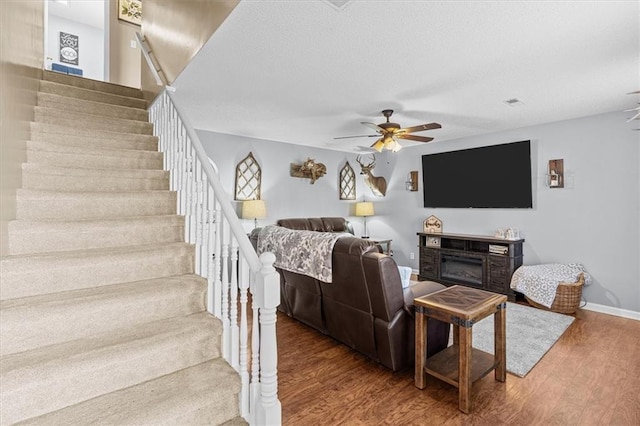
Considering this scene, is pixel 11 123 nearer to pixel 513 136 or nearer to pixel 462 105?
pixel 462 105

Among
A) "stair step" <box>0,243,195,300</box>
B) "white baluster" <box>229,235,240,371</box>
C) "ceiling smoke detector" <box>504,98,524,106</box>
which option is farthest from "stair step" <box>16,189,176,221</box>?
"ceiling smoke detector" <box>504,98,524,106</box>

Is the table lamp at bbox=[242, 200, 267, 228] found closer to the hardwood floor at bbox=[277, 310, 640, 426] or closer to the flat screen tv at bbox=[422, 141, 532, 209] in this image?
the hardwood floor at bbox=[277, 310, 640, 426]

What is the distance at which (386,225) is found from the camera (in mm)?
6449

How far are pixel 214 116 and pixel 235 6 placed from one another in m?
2.31

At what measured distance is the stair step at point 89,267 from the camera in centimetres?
156

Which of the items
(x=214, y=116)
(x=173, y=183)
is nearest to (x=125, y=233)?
(x=173, y=183)

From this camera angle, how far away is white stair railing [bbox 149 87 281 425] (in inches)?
53.6

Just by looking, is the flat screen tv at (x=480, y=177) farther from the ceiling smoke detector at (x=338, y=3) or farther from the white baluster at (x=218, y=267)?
the white baluster at (x=218, y=267)

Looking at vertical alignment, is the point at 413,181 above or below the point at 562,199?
above

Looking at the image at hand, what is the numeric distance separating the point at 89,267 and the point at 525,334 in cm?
377

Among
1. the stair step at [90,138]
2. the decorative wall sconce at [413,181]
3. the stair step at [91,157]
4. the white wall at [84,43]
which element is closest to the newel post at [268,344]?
the stair step at [91,157]

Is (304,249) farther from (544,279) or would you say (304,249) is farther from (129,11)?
(129,11)

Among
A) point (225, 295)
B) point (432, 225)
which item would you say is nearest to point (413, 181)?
point (432, 225)

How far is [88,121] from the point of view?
2836mm
